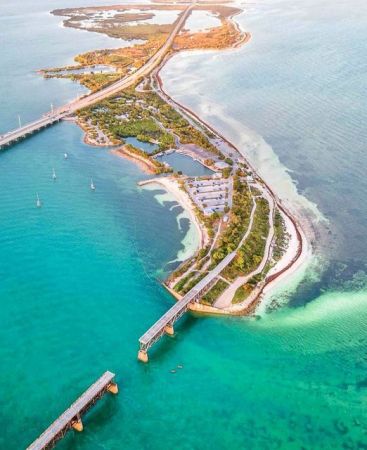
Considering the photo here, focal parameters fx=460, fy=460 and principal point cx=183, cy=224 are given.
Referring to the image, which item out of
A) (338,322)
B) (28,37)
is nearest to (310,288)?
(338,322)

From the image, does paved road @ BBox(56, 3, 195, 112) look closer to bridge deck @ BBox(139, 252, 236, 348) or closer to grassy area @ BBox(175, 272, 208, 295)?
grassy area @ BBox(175, 272, 208, 295)

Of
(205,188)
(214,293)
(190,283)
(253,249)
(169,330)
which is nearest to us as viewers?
(169,330)

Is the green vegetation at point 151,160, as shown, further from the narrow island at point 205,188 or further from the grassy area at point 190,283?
the grassy area at point 190,283

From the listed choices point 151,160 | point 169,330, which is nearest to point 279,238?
point 169,330

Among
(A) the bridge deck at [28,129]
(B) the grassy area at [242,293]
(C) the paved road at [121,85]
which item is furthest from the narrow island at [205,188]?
(A) the bridge deck at [28,129]

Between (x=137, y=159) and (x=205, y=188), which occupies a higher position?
(x=137, y=159)

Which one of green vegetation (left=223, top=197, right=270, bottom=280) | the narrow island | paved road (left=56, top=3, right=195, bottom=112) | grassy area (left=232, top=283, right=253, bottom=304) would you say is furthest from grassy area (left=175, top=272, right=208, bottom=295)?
paved road (left=56, top=3, right=195, bottom=112)

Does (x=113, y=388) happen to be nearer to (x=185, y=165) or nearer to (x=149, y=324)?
(x=149, y=324)
